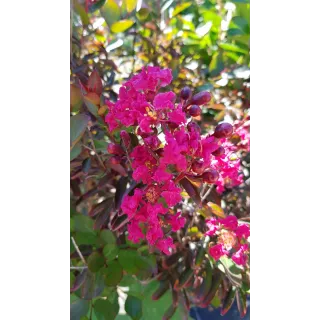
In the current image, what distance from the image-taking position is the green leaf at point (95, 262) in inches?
30.8

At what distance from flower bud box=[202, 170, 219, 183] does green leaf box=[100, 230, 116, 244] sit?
28 cm

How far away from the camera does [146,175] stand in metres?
0.60

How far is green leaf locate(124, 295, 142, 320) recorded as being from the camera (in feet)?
2.68

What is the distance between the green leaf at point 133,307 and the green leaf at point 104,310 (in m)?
0.03

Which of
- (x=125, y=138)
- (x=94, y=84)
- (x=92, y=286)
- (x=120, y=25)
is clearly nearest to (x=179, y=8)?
(x=120, y=25)

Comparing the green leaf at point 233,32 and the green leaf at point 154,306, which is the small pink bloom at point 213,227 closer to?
the green leaf at point 154,306

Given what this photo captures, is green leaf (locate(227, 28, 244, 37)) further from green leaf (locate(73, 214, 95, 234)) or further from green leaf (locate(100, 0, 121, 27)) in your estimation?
green leaf (locate(73, 214, 95, 234))

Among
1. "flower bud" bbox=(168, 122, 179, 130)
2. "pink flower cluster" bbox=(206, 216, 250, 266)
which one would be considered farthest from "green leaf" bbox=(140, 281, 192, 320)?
"flower bud" bbox=(168, 122, 179, 130)

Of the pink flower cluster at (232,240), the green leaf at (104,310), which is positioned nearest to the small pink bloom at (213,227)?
the pink flower cluster at (232,240)

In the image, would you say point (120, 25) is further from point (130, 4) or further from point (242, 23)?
point (242, 23)

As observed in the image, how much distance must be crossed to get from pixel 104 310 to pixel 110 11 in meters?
0.54
